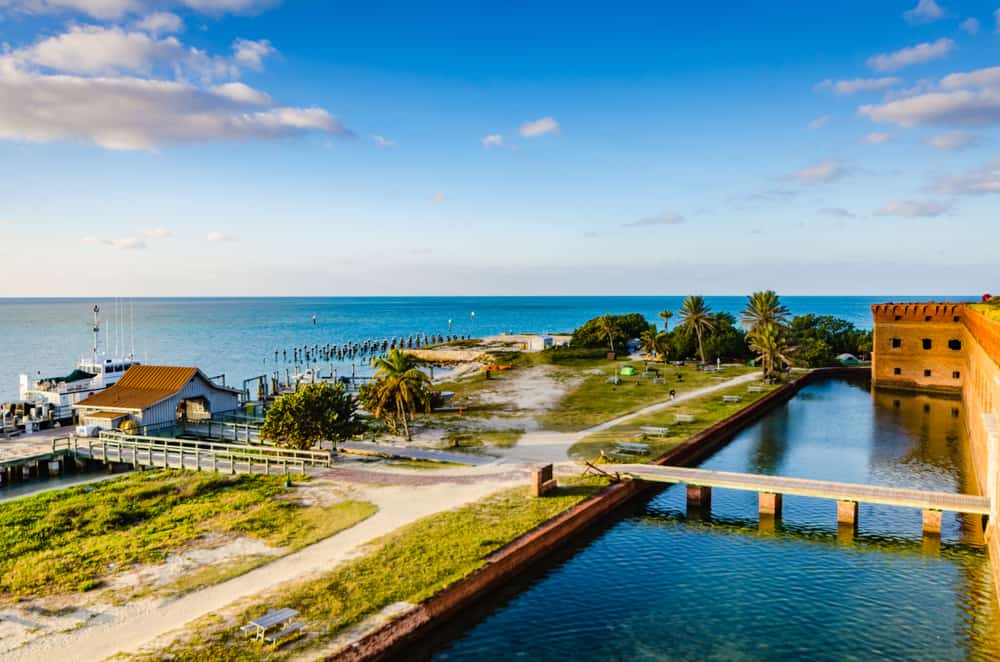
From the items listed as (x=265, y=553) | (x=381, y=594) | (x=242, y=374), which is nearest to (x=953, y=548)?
(x=381, y=594)

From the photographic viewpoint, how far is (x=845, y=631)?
20.3m

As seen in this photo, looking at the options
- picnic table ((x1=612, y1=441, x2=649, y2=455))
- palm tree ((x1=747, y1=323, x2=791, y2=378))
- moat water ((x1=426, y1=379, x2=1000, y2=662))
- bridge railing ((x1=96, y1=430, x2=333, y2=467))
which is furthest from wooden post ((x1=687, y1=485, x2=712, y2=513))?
palm tree ((x1=747, y1=323, x2=791, y2=378))

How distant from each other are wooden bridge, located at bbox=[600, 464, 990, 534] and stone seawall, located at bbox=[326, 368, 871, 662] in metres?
1.72

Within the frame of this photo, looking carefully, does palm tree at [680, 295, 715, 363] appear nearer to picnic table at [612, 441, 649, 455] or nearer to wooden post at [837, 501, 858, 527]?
picnic table at [612, 441, 649, 455]

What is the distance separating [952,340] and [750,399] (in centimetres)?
2756

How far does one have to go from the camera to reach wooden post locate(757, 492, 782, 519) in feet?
102

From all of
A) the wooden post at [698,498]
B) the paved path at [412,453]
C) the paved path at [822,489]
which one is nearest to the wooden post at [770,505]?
the paved path at [822,489]

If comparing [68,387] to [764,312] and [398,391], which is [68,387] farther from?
[764,312]

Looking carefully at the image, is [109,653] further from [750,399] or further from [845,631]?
[750,399]

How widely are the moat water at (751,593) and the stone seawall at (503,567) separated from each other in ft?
1.85

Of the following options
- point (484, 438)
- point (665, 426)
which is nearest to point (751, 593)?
point (484, 438)

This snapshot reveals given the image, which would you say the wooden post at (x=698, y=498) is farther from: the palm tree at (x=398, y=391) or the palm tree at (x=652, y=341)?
the palm tree at (x=652, y=341)

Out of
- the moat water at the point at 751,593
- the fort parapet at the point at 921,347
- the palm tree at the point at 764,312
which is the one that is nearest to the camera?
the moat water at the point at 751,593

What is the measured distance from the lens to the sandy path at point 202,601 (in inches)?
656
